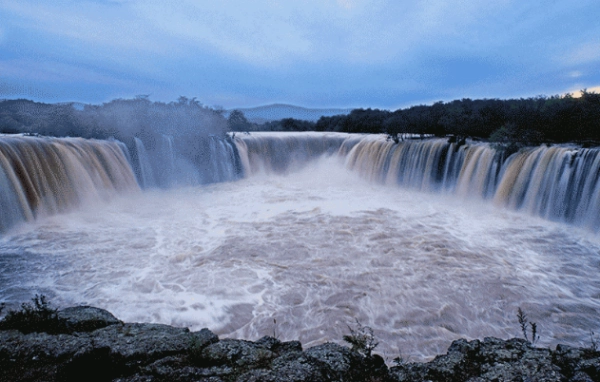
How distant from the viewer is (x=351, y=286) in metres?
5.39

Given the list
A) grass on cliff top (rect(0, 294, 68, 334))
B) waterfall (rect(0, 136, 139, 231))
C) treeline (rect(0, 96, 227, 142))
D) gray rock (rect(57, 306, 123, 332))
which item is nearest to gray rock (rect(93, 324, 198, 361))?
gray rock (rect(57, 306, 123, 332))

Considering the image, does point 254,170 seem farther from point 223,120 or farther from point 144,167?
point 144,167

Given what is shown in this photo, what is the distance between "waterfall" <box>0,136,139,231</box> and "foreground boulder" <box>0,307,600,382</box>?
7.63 m

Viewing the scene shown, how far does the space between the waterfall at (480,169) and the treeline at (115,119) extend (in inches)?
138

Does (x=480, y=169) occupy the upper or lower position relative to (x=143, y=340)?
upper

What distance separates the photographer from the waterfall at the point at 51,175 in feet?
26.7

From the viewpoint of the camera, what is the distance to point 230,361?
7.47 ft

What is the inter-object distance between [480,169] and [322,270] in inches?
346

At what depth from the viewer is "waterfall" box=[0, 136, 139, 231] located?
320 inches

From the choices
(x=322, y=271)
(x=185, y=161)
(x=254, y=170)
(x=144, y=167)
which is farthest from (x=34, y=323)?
(x=254, y=170)

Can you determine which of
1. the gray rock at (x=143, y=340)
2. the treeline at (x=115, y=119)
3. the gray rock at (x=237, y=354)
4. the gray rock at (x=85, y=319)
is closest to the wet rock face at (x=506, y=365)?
the gray rock at (x=237, y=354)

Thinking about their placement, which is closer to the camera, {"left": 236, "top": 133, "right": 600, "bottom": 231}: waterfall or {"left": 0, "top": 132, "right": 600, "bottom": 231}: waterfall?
{"left": 0, "top": 132, "right": 600, "bottom": 231}: waterfall

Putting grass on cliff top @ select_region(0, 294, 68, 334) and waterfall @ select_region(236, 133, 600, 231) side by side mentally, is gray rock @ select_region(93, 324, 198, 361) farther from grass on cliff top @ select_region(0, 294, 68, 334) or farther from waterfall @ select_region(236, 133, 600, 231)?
waterfall @ select_region(236, 133, 600, 231)

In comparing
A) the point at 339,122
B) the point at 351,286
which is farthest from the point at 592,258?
the point at 339,122
